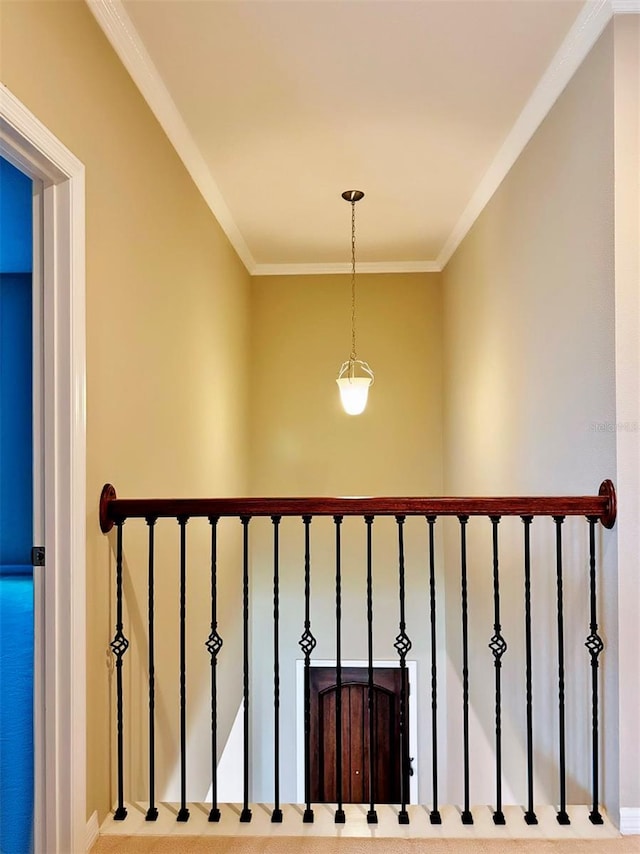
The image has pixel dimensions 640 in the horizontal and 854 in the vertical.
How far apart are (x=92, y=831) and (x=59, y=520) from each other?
95 cm

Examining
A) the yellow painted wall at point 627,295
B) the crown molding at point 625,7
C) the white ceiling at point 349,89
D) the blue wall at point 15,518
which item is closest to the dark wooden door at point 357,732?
the blue wall at point 15,518

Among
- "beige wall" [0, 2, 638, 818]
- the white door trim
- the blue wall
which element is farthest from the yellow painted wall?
the white door trim

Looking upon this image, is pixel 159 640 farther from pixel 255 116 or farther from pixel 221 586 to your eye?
pixel 255 116

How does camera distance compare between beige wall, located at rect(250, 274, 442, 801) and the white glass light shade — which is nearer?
the white glass light shade

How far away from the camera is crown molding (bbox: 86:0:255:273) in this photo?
6.47 feet

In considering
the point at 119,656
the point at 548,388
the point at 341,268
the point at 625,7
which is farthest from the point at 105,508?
the point at 341,268

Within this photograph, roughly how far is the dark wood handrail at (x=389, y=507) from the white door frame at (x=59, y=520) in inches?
9.6

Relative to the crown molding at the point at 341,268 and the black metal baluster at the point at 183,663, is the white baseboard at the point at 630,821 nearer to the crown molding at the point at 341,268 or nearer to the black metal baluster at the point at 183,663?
Result: the black metal baluster at the point at 183,663

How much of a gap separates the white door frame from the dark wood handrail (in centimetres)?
24

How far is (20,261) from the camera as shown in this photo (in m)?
4.00

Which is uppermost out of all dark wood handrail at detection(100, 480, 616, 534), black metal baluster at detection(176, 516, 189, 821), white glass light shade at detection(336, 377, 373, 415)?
white glass light shade at detection(336, 377, 373, 415)

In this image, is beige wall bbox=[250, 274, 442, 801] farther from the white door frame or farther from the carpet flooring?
the white door frame

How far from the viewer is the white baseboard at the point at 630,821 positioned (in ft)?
6.07

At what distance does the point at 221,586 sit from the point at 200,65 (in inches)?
116
